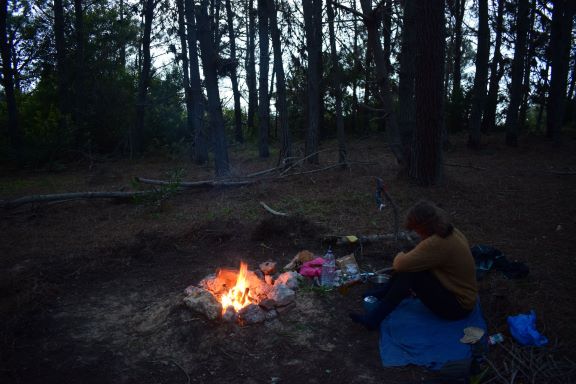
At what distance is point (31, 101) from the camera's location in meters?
15.8

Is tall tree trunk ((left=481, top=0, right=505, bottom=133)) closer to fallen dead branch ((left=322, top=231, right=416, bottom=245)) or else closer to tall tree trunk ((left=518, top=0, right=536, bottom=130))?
tall tree trunk ((left=518, top=0, right=536, bottom=130))

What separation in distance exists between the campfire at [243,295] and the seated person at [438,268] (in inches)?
47.7

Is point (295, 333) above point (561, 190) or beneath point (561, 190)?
beneath

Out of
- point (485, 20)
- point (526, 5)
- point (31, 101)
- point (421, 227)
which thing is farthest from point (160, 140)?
point (421, 227)

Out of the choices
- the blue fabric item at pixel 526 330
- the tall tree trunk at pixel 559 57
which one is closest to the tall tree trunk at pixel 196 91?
the blue fabric item at pixel 526 330

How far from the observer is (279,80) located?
1289 cm

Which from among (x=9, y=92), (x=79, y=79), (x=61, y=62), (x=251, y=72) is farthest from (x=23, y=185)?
(x=251, y=72)

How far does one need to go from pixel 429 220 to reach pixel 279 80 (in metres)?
10.2

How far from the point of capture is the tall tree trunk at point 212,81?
9.77 m

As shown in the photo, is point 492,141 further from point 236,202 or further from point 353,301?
point 353,301

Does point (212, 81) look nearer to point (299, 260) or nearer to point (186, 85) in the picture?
point (299, 260)

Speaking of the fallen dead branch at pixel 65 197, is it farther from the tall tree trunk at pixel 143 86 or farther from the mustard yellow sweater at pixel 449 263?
the tall tree trunk at pixel 143 86

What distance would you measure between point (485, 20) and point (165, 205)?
11637mm

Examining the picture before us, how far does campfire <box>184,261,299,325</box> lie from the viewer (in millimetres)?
3938
